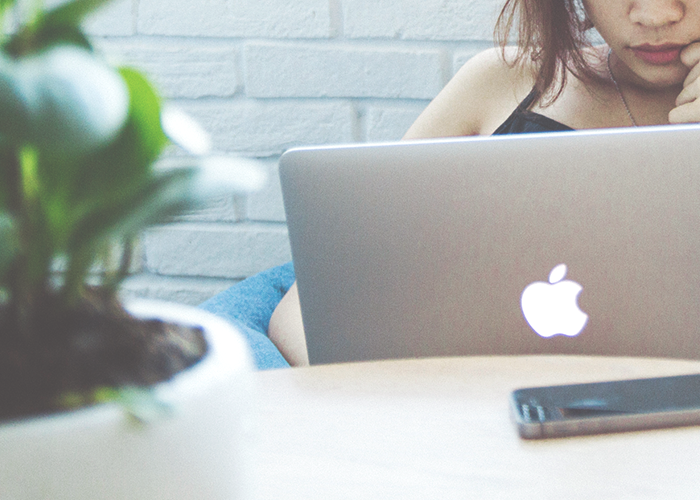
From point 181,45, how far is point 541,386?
1.30m

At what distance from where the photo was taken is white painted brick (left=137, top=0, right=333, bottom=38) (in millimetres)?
1464

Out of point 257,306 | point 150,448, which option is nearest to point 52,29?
point 150,448

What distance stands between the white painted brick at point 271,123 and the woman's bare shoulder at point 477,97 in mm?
209

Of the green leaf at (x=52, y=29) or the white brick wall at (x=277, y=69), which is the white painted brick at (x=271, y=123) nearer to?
the white brick wall at (x=277, y=69)

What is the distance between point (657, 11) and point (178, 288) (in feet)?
3.85

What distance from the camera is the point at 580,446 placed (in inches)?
16.2

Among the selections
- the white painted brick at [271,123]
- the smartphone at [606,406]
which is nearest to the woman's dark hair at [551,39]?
the white painted brick at [271,123]

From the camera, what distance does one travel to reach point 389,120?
1.48 meters

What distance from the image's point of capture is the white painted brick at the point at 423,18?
55.7 inches

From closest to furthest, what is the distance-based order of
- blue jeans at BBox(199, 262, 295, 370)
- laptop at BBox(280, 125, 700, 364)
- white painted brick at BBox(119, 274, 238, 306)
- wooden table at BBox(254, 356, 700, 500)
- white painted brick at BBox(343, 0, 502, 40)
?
wooden table at BBox(254, 356, 700, 500), laptop at BBox(280, 125, 700, 364), blue jeans at BBox(199, 262, 295, 370), white painted brick at BBox(343, 0, 502, 40), white painted brick at BBox(119, 274, 238, 306)

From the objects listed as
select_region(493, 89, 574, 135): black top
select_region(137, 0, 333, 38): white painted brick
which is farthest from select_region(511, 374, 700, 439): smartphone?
select_region(137, 0, 333, 38): white painted brick

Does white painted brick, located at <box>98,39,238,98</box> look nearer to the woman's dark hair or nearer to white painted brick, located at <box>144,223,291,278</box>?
white painted brick, located at <box>144,223,291,278</box>

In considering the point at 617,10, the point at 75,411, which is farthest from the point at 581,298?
the point at 617,10

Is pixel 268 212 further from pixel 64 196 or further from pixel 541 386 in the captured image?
pixel 64 196
